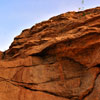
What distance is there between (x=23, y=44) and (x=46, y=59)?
2844 millimetres

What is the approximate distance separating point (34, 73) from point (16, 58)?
7.16 feet

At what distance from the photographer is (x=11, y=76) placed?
34.3ft

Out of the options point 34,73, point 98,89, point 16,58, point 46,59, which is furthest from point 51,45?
point 98,89

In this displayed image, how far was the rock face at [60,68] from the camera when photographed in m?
9.36

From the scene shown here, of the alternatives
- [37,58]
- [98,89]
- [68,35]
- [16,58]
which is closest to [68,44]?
[68,35]

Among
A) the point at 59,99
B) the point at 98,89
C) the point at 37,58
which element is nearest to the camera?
the point at 98,89

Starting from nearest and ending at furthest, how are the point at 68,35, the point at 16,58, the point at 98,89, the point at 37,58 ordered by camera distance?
the point at 98,89, the point at 68,35, the point at 37,58, the point at 16,58

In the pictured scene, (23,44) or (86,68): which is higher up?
(23,44)

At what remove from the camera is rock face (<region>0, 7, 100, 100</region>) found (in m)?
9.36

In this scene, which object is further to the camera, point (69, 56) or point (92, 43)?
point (69, 56)

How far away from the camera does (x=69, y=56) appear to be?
1038 cm

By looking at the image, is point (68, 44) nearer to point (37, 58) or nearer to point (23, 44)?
point (37, 58)

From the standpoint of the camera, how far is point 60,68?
10.3 m

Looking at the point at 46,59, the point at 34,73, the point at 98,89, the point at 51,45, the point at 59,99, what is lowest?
the point at 59,99
